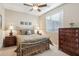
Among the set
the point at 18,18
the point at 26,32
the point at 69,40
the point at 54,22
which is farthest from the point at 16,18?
the point at 69,40

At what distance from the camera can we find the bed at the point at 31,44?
2902 mm

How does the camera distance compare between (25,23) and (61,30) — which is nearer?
(25,23)

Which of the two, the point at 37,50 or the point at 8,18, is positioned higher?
the point at 8,18

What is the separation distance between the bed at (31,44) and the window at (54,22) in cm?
39

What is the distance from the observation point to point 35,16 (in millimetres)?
3295

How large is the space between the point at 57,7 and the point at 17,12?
1.52 metres

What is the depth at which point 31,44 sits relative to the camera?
3146 mm

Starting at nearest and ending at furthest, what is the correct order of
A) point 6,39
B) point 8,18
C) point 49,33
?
point 8,18 < point 49,33 < point 6,39

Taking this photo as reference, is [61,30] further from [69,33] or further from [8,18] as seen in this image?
[8,18]

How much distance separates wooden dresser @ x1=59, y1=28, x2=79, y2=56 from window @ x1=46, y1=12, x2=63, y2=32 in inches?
11.3

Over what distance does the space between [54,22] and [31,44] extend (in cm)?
116

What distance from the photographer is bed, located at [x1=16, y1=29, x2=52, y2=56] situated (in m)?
2.90

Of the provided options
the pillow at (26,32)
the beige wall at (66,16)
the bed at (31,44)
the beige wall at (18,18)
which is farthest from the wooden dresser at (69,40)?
the pillow at (26,32)

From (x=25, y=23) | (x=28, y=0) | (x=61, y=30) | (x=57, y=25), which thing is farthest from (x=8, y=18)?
(x=61, y=30)
